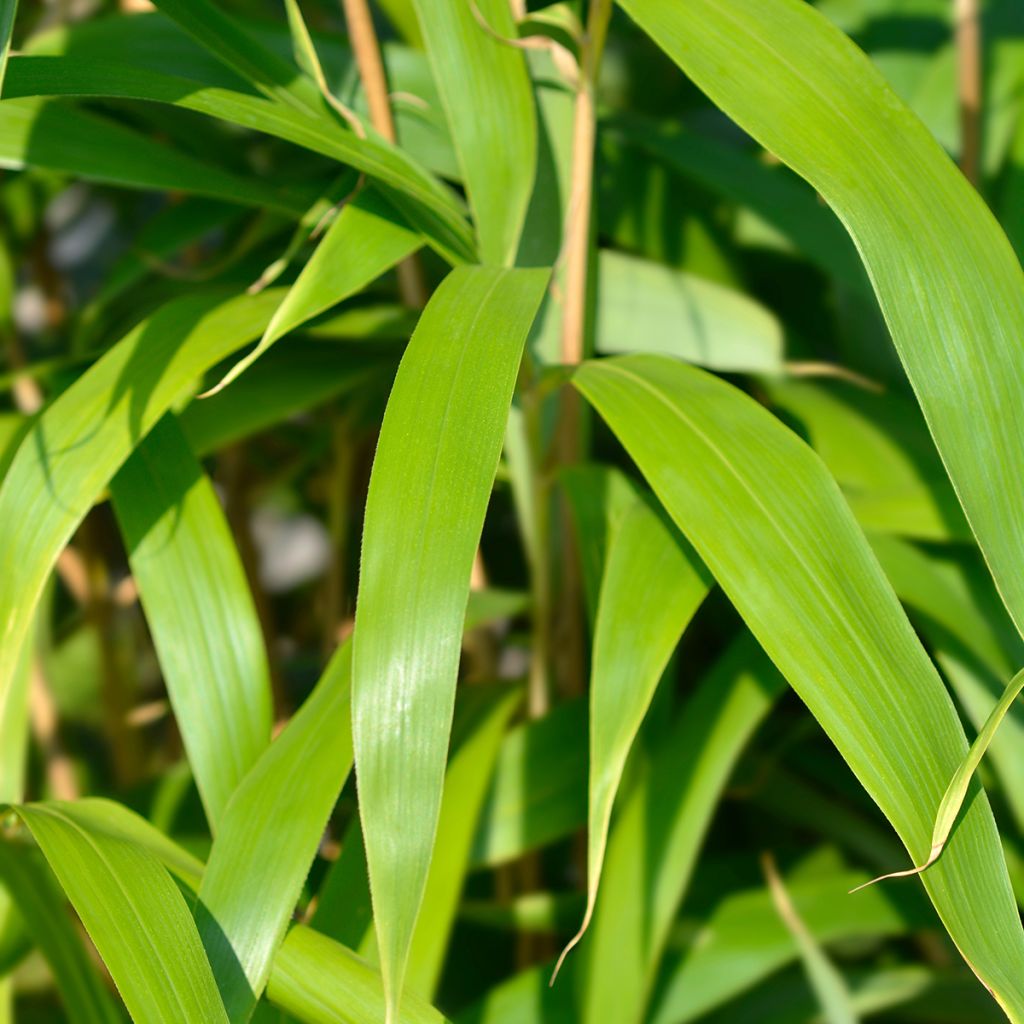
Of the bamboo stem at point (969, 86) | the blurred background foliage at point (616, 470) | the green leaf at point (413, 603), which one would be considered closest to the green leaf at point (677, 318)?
the blurred background foliage at point (616, 470)

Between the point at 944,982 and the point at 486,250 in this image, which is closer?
the point at 486,250

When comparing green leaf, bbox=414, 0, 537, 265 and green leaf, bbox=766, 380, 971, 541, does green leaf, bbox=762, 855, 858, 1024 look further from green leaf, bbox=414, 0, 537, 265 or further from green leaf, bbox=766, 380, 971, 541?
green leaf, bbox=414, 0, 537, 265

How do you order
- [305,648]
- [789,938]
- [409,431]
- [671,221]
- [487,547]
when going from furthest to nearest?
[305,648] < [487,547] < [671,221] < [789,938] < [409,431]

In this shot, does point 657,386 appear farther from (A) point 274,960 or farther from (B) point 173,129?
(B) point 173,129

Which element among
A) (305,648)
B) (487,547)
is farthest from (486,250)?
(305,648)

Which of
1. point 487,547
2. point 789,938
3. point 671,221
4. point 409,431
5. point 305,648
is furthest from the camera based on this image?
point 305,648

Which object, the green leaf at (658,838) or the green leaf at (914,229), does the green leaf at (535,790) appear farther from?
the green leaf at (914,229)
